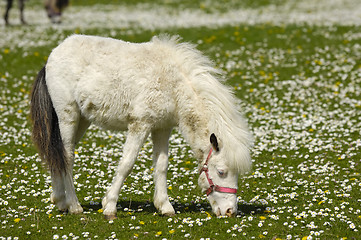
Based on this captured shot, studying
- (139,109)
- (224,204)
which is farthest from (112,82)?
(224,204)

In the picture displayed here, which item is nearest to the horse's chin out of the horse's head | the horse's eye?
the horse's head

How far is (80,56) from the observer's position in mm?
7516

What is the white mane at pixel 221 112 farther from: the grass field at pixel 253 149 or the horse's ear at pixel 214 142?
the grass field at pixel 253 149

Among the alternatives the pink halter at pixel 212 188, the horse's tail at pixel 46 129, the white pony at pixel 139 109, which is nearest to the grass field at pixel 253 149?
the pink halter at pixel 212 188

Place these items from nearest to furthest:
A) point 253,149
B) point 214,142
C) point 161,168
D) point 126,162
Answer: point 214,142 → point 126,162 → point 161,168 → point 253,149

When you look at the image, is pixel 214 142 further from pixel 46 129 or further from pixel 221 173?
pixel 46 129

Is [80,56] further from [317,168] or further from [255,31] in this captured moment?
[255,31]

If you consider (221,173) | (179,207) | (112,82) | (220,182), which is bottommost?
(179,207)

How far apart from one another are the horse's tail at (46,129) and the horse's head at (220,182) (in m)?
2.26

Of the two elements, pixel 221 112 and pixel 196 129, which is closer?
pixel 221 112

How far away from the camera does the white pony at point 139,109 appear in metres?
7.16

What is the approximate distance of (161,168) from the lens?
777 cm

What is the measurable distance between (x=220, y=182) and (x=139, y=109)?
A: 5.31 feet

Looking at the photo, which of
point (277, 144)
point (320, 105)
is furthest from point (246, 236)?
point (320, 105)
